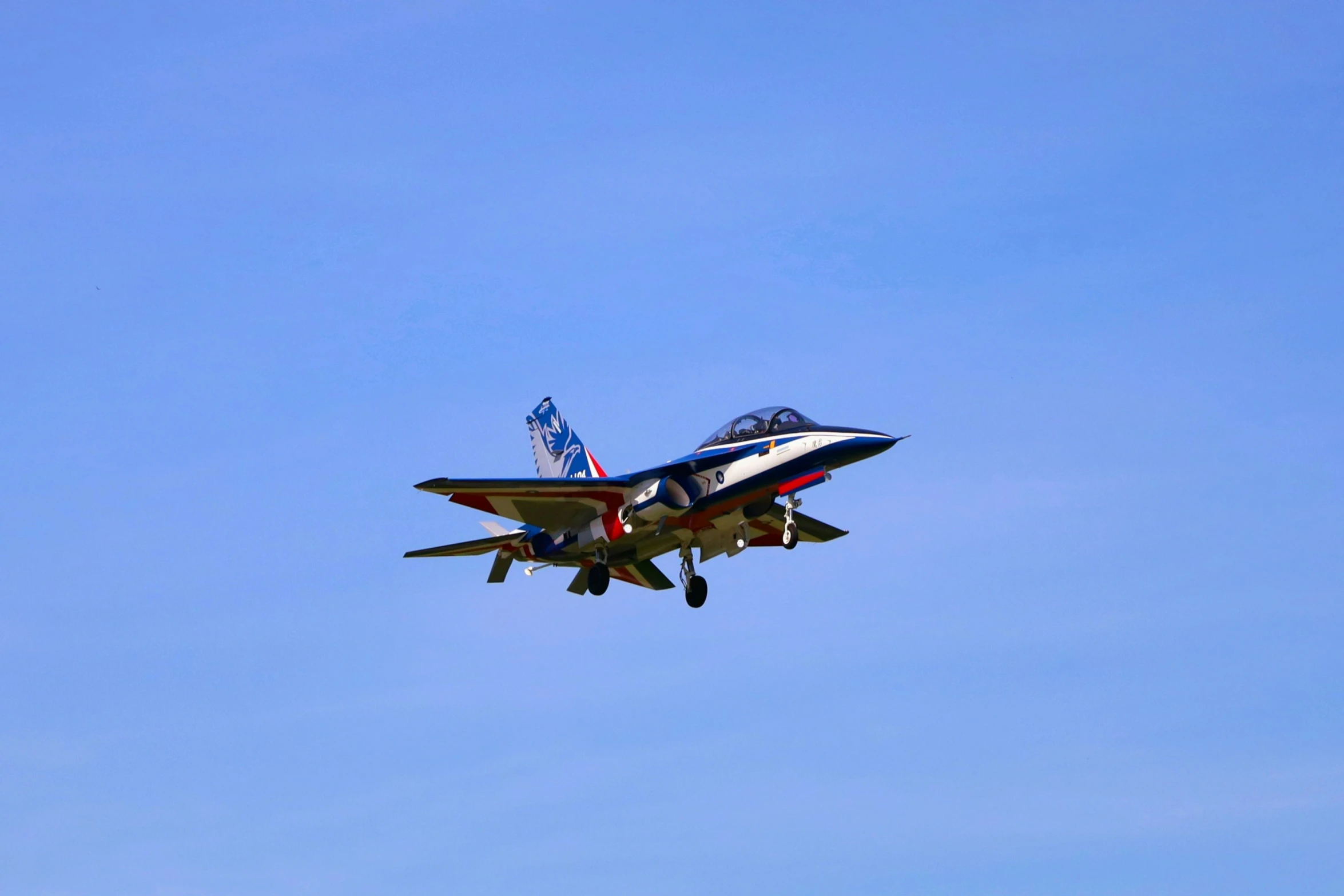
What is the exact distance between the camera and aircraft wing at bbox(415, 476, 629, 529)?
152 feet

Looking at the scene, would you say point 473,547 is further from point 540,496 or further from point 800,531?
point 800,531

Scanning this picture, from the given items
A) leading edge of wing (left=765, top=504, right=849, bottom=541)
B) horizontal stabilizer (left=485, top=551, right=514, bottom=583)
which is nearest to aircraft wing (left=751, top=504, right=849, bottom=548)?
leading edge of wing (left=765, top=504, right=849, bottom=541)

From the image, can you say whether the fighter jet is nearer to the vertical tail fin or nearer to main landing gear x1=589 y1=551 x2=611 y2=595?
main landing gear x1=589 y1=551 x2=611 y2=595

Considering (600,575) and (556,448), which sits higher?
(556,448)

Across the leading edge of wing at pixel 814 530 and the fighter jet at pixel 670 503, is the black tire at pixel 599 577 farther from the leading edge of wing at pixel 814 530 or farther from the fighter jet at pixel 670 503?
the leading edge of wing at pixel 814 530

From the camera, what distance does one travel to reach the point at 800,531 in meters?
56.0

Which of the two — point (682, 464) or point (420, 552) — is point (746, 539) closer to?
point (682, 464)

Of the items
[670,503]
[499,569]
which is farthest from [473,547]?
[670,503]

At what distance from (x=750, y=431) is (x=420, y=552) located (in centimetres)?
1064

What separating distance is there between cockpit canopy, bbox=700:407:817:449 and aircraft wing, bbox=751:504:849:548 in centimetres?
513

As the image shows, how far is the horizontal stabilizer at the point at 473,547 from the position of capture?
5009 cm

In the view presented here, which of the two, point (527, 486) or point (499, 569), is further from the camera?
point (499, 569)

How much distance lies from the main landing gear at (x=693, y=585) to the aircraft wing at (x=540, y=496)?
335 cm

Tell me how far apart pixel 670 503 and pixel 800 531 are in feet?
33.7
